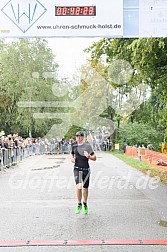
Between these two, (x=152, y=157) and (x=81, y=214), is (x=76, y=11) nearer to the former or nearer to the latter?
(x=81, y=214)

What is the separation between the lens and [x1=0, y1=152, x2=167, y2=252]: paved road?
7.71 meters

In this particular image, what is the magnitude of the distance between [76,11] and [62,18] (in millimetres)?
337

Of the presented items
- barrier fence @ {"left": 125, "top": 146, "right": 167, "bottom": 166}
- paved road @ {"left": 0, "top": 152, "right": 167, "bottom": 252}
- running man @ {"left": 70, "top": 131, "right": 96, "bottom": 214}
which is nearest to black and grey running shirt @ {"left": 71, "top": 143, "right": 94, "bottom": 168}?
running man @ {"left": 70, "top": 131, "right": 96, "bottom": 214}

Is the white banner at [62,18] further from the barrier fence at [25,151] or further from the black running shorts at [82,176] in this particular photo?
the barrier fence at [25,151]

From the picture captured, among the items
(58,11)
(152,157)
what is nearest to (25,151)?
(152,157)

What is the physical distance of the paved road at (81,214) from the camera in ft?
25.3

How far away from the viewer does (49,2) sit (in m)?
10.9

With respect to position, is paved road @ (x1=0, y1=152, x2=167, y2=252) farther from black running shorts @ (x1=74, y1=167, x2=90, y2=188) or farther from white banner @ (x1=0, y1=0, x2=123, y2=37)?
white banner @ (x1=0, y1=0, x2=123, y2=37)

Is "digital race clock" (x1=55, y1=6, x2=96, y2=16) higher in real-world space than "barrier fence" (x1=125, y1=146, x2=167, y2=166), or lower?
higher

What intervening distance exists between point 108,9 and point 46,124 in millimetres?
40397

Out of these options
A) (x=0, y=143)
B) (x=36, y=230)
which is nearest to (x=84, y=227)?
(x=36, y=230)

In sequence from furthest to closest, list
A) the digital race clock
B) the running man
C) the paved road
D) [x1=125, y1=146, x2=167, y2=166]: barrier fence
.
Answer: [x1=125, y1=146, x2=167, y2=166]: barrier fence
the digital race clock
the running man
the paved road

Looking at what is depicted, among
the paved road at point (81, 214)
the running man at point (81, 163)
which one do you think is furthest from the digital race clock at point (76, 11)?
the paved road at point (81, 214)

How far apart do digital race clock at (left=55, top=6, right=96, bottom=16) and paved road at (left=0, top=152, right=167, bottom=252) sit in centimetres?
418
